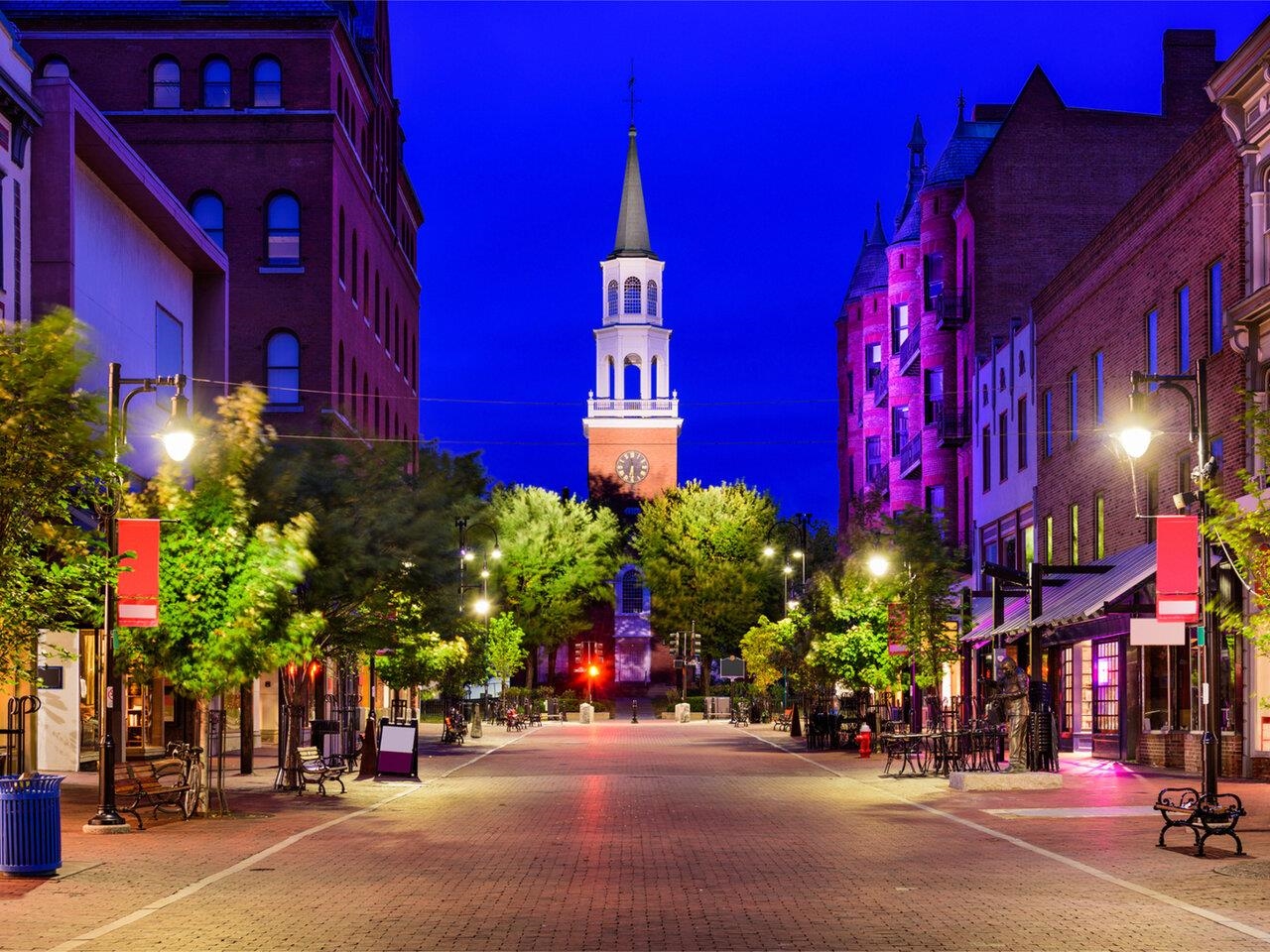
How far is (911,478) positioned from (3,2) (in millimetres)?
33432

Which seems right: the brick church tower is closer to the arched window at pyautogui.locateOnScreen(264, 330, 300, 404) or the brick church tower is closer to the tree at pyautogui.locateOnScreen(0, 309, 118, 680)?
the arched window at pyautogui.locateOnScreen(264, 330, 300, 404)

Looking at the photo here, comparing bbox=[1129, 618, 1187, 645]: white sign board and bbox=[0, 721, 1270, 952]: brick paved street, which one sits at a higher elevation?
bbox=[1129, 618, 1187, 645]: white sign board

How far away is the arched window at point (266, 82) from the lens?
176 feet

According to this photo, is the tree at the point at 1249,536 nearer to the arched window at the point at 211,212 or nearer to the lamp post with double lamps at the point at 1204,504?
the lamp post with double lamps at the point at 1204,504

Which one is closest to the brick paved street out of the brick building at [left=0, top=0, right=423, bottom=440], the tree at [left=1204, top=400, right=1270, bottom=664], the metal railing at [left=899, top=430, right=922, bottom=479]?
the tree at [left=1204, top=400, right=1270, bottom=664]

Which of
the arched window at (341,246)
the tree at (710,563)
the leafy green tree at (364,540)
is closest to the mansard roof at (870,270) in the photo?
the tree at (710,563)

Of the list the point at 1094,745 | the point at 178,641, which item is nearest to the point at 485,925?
the point at 178,641

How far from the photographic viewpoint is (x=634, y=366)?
119812 millimetres

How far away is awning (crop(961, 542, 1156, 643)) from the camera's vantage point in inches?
1379

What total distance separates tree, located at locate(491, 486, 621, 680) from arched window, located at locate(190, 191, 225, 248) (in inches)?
1780

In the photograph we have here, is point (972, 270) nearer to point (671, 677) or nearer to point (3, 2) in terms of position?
point (3, 2)

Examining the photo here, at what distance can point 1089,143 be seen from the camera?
187 ft

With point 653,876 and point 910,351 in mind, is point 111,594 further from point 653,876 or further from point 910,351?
point 910,351

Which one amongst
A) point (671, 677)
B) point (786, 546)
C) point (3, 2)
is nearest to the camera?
point (3, 2)
